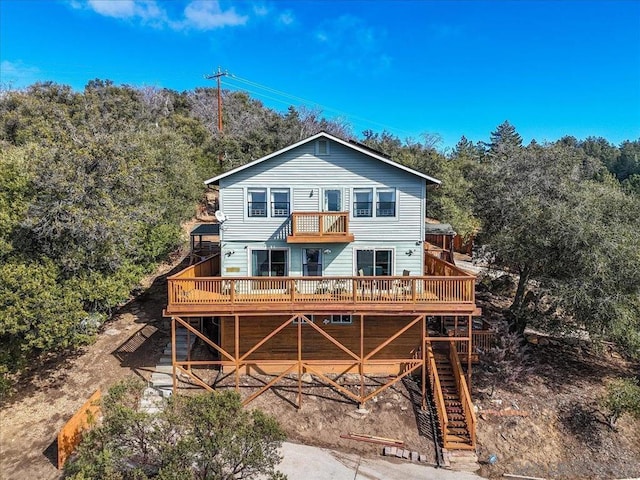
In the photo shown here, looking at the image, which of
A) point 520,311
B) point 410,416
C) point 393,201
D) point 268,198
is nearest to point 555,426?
point 410,416

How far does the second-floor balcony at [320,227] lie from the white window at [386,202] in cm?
164

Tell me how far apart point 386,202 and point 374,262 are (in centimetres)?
259

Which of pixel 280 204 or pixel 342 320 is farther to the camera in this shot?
pixel 280 204

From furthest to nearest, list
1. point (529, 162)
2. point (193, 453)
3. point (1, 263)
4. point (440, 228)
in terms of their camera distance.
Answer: point (529, 162)
point (440, 228)
point (1, 263)
point (193, 453)

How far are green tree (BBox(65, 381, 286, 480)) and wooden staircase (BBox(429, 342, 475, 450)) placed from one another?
6.86m

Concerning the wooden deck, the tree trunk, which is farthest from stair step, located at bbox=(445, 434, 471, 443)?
the tree trunk

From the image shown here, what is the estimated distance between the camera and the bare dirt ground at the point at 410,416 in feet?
43.2

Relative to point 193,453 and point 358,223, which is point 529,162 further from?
point 193,453

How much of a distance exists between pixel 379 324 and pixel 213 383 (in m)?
7.16

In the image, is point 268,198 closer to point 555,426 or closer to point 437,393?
point 437,393

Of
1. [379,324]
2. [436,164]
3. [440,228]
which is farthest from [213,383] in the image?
[436,164]

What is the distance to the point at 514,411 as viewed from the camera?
48.5ft

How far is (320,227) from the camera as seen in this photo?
16438 millimetres

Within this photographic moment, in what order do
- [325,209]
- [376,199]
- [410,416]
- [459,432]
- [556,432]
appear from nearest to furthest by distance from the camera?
[459,432]
[556,432]
[410,416]
[376,199]
[325,209]
